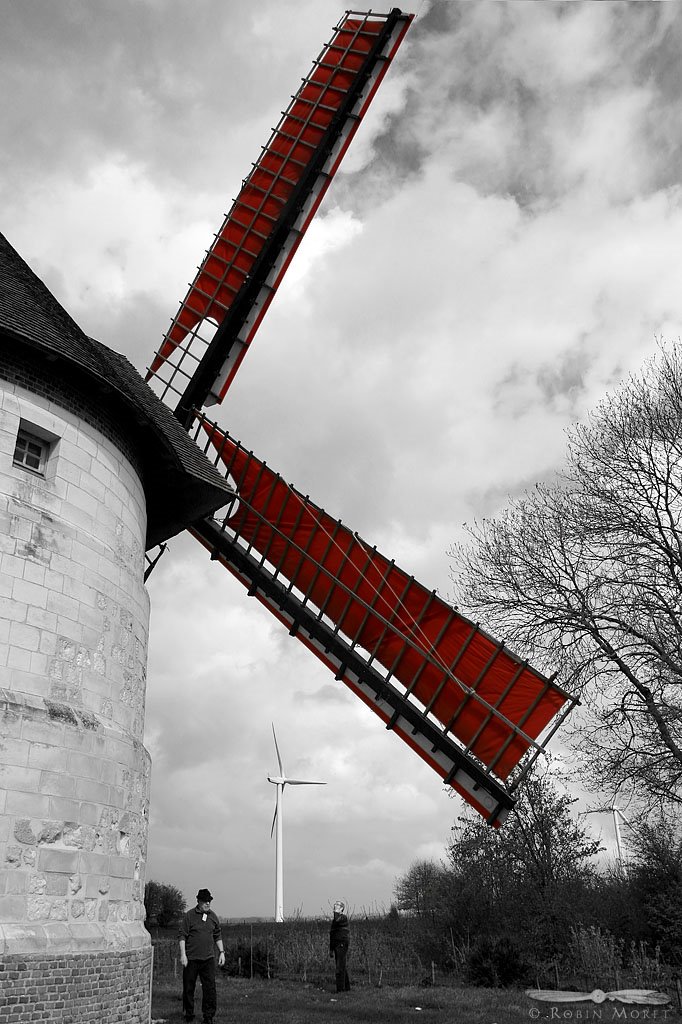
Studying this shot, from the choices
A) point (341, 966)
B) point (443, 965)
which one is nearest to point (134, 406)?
point (341, 966)

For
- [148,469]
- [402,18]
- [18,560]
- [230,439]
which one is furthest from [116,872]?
[402,18]

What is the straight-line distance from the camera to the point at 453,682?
12141mm

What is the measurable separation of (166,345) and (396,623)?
7630mm

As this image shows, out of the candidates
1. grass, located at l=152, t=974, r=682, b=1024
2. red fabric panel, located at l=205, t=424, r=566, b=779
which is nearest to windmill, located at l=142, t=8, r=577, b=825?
red fabric panel, located at l=205, t=424, r=566, b=779

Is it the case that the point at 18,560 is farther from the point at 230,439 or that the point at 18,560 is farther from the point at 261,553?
the point at 230,439

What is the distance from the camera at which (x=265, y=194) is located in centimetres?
1591

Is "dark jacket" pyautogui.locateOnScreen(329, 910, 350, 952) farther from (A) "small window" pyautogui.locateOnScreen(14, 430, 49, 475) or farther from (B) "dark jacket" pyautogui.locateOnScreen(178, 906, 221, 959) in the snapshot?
(A) "small window" pyautogui.locateOnScreen(14, 430, 49, 475)

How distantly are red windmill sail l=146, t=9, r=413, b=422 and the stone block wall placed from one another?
20.8 ft

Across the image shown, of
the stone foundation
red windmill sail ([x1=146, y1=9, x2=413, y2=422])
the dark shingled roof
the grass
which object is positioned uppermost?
red windmill sail ([x1=146, y1=9, x2=413, y2=422])

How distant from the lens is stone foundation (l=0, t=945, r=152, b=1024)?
6969 millimetres

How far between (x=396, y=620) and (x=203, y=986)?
5.85 m

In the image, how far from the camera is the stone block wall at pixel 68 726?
741 centimetres

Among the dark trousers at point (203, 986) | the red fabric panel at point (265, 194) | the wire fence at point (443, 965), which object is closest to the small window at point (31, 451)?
the dark trousers at point (203, 986)

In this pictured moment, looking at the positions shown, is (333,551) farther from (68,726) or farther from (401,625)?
(68,726)
